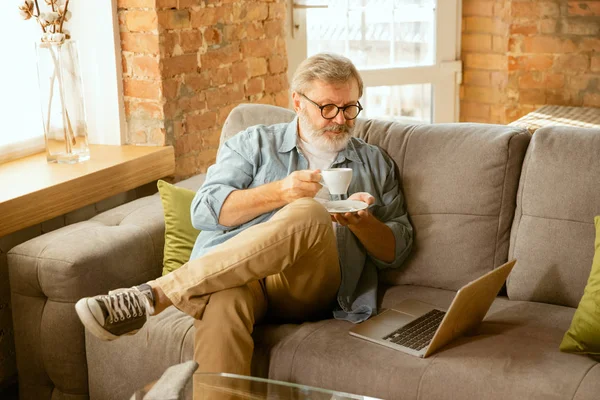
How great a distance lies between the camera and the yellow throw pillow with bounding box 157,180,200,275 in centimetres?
255

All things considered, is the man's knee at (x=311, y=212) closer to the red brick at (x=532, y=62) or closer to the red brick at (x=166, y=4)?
the red brick at (x=166, y=4)

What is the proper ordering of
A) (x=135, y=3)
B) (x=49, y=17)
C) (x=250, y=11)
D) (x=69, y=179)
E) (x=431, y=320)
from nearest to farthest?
(x=431, y=320)
(x=69, y=179)
(x=49, y=17)
(x=135, y=3)
(x=250, y=11)

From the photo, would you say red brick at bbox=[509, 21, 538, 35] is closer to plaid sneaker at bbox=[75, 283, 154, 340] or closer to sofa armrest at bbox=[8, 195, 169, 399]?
sofa armrest at bbox=[8, 195, 169, 399]

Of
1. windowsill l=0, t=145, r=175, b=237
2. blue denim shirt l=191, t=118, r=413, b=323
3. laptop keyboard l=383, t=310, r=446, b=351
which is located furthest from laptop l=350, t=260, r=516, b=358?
windowsill l=0, t=145, r=175, b=237

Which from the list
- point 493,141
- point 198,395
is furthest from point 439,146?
point 198,395

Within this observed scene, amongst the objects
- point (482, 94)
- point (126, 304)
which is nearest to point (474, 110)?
point (482, 94)

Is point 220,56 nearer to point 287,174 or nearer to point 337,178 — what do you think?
point 287,174

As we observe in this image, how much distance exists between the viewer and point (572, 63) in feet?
14.3

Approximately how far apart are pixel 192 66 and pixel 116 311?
1.47m

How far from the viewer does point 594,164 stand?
228cm

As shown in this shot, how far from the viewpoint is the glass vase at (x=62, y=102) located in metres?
2.84

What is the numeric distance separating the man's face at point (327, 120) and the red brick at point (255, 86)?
1094mm

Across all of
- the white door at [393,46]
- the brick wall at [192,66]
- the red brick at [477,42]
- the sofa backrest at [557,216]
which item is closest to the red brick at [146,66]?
the brick wall at [192,66]

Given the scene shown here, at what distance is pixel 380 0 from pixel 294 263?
2.40 meters
